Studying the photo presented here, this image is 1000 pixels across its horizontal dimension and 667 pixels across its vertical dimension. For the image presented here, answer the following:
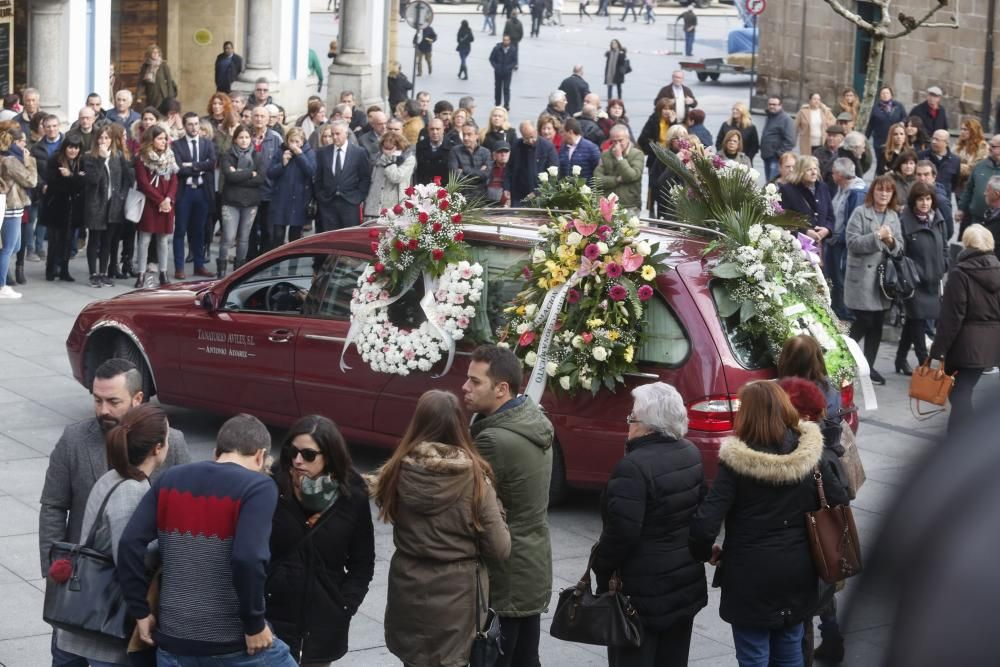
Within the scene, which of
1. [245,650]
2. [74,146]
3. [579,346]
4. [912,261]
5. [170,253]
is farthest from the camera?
[170,253]

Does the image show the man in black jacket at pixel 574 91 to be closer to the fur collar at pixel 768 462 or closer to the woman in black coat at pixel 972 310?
the woman in black coat at pixel 972 310

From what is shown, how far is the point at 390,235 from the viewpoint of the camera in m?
9.23

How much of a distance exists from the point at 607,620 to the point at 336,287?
4.28 metres

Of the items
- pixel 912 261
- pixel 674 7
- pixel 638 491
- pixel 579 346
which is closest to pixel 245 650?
pixel 638 491

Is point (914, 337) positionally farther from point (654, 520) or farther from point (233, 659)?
point (233, 659)

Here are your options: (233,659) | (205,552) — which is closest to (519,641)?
(233,659)

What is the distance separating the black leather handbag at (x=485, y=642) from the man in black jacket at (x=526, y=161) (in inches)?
451

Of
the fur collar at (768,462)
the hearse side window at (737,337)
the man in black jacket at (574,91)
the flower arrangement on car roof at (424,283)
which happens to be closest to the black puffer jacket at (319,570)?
the fur collar at (768,462)

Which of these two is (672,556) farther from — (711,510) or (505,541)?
(505,541)

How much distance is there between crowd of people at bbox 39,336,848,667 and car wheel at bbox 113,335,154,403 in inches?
200

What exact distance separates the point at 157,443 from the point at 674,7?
67.5 metres

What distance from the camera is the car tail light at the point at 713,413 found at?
8.05 meters

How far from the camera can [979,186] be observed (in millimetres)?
15188

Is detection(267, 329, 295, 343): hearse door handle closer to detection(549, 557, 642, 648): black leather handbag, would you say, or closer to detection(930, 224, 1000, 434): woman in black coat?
detection(549, 557, 642, 648): black leather handbag
